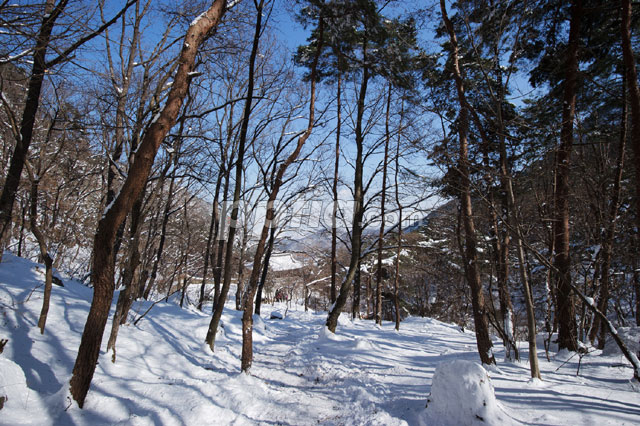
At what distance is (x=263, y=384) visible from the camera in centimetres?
521

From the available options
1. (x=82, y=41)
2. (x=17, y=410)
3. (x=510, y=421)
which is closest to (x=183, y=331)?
(x=17, y=410)

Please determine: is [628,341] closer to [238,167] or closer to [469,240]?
[469,240]

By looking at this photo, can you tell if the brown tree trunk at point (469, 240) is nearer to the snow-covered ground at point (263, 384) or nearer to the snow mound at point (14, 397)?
the snow-covered ground at point (263, 384)

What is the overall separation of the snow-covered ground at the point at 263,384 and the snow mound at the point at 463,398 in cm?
1

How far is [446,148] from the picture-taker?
5520mm

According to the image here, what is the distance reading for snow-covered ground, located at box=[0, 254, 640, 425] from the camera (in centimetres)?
311

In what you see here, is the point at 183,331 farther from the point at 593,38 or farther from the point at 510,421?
the point at 593,38

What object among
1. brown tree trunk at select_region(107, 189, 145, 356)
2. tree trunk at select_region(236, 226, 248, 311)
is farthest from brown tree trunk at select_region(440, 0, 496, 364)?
tree trunk at select_region(236, 226, 248, 311)

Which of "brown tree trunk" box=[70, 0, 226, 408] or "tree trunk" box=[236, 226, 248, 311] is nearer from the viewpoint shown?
"brown tree trunk" box=[70, 0, 226, 408]

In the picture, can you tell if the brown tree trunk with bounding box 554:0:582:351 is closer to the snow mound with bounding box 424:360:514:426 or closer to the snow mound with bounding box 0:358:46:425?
the snow mound with bounding box 424:360:514:426

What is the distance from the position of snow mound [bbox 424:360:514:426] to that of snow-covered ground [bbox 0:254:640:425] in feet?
0.03

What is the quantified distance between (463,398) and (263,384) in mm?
3338

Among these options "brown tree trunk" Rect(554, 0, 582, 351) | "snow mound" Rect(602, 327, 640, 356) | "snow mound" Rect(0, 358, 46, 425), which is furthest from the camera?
"brown tree trunk" Rect(554, 0, 582, 351)

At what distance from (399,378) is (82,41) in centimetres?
647
